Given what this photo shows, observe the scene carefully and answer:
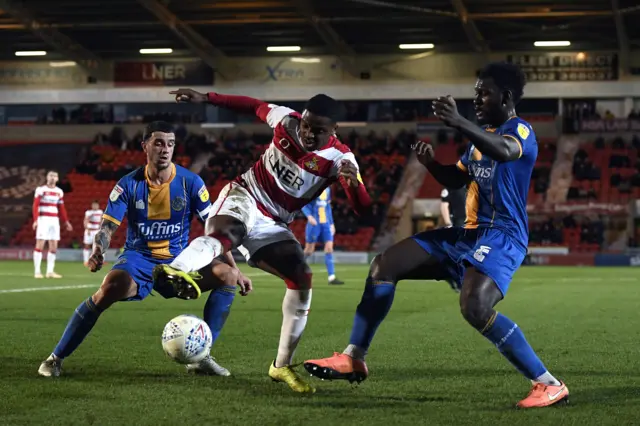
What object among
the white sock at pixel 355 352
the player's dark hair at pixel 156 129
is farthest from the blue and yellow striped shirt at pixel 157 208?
the white sock at pixel 355 352

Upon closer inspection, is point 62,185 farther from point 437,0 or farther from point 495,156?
point 495,156

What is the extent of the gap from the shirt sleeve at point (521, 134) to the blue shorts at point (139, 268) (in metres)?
2.69

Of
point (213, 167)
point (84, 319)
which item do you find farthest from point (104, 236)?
point (213, 167)

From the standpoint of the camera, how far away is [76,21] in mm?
35531

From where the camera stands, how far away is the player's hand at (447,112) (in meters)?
5.18

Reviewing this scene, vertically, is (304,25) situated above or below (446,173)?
above

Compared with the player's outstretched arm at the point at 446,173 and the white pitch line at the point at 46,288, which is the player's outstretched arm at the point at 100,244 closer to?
the player's outstretched arm at the point at 446,173

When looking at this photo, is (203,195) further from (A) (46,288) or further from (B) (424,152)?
(A) (46,288)

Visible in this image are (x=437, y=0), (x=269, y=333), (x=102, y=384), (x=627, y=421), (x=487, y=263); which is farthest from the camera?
(x=437, y=0)

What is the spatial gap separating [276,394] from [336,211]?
2949cm

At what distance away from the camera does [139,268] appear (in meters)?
7.08

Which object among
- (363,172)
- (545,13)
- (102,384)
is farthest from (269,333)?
(363,172)

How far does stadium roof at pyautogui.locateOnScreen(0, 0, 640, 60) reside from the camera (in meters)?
32.5

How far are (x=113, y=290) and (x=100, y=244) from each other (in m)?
0.32
